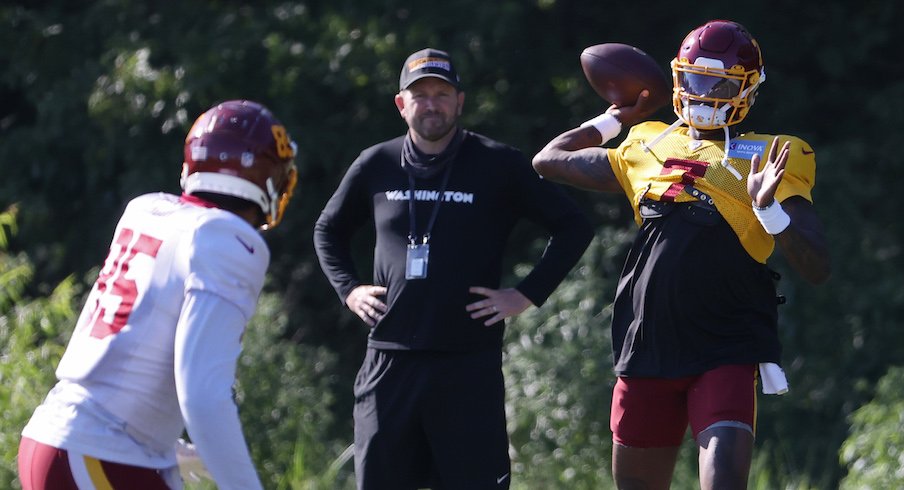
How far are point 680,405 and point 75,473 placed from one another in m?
2.09

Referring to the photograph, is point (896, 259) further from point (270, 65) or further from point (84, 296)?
point (84, 296)

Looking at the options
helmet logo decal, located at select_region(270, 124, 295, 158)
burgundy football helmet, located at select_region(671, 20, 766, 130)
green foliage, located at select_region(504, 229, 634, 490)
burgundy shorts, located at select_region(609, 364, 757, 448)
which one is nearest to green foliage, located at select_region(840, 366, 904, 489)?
green foliage, located at select_region(504, 229, 634, 490)

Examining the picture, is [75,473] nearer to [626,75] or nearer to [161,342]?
[161,342]

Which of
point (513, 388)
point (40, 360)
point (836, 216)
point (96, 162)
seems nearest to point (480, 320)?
point (513, 388)

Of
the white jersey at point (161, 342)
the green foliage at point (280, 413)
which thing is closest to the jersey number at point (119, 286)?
the white jersey at point (161, 342)

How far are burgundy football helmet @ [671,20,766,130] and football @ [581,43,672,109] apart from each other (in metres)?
0.28

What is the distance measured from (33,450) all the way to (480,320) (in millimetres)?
2022

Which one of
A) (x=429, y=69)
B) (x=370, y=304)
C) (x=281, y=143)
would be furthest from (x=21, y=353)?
(x=281, y=143)

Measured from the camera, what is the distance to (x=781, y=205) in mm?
4117

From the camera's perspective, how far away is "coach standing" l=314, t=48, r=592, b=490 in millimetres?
4684

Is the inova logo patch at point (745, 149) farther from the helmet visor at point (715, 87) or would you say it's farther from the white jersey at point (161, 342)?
the white jersey at point (161, 342)

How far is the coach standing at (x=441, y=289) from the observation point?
468 centimetres

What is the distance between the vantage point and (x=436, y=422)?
4.69 metres

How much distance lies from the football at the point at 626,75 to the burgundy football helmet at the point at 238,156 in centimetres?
170
